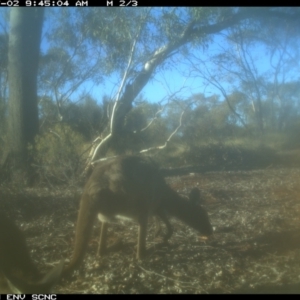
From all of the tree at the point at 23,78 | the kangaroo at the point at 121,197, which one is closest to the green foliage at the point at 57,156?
the tree at the point at 23,78

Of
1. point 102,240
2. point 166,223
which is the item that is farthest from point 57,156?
point 166,223

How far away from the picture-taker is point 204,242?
527 cm

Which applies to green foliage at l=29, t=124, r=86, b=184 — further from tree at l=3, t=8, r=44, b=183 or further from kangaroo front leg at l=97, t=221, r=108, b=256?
kangaroo front leg at l=97, t=221, r=108, b=256

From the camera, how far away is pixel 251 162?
18.8 ft

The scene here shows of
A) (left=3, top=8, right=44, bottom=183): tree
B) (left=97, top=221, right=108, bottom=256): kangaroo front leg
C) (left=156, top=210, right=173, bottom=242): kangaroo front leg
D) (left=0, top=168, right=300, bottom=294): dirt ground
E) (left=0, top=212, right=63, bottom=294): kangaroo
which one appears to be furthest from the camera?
(left=156, top=210, right=173, bottom=242): kangaroo front leg

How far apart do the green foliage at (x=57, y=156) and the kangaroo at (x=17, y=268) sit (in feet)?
2.60

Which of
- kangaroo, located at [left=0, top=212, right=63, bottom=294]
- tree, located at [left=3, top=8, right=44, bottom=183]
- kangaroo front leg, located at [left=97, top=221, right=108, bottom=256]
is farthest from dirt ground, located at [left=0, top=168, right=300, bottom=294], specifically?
tree, located at [left=3, top=8, right=44, bottom=183]

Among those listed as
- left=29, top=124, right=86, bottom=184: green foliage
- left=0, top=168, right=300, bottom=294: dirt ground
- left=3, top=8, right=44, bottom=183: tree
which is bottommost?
left=0, top=168, right=300, bottom=294: dirt ground

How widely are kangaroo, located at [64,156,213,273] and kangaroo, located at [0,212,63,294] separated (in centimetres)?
45

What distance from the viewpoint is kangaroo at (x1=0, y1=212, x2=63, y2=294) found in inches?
164

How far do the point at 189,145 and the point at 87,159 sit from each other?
4.49 feet

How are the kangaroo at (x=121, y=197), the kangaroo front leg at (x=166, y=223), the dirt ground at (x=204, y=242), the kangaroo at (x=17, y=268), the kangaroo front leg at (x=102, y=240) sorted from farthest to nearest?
the kangaroo front leg at (x=166, y=223), the kangaroo front leg at (x=102, y=240), the kangaroo at (x=121, y=197), the dirt ground at (x=204, y=242), the kangaroo at (x=17, y=268)

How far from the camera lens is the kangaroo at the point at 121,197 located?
4785 millimetres

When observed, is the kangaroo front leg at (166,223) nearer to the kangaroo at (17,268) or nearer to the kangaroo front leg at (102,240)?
the kangaroo front leg at (102,240)
